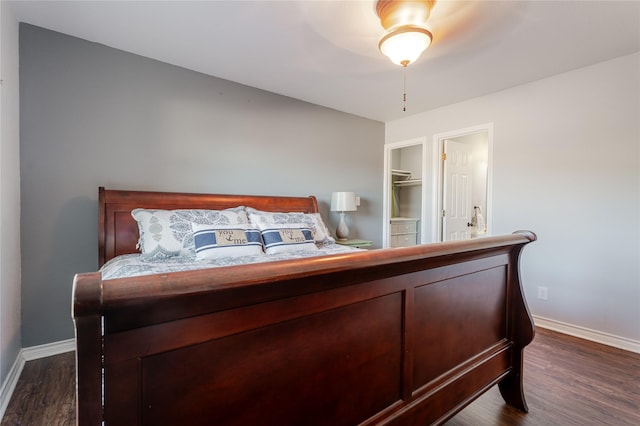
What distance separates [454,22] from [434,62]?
605 millimetres

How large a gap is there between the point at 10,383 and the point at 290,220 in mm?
2164

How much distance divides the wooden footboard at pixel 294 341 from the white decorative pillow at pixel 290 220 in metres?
1.69

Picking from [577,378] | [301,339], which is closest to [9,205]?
[301,339]

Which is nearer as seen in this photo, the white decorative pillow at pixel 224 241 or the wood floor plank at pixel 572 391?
the wood floor plank at pixel 572 391

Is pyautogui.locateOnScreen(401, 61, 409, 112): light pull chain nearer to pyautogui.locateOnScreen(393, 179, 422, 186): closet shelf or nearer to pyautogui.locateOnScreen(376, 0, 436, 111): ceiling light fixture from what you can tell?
pyautogui.locateOnScreen(376, 0, 436, 111): ceiling light fixture

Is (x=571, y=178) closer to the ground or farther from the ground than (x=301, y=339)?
farther from the ground

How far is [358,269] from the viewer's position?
3.29 ft

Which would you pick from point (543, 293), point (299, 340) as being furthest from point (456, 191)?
point (299, 340)

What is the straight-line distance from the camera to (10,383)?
186cm

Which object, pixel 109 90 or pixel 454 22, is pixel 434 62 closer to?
pixel 454 22

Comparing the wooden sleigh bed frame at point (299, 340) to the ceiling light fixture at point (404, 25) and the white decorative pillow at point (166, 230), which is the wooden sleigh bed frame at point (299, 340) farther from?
the white decorative pillow at point (166, 230)

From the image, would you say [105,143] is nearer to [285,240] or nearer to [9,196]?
[9,196]

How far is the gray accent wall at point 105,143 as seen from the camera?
2.26 metres

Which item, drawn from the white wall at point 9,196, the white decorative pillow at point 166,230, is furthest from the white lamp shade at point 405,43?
the white wall at point 9,196
